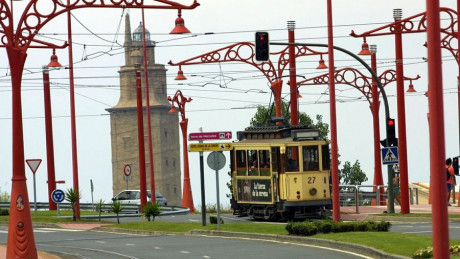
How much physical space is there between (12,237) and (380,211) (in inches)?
953

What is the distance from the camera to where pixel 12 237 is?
26.2 metres

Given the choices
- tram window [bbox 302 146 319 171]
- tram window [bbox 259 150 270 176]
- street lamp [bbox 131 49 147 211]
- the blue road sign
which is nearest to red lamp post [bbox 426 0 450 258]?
tram window [bbox 302 146 319 171]

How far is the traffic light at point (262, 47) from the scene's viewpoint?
37.7 meters

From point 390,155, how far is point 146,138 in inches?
3914

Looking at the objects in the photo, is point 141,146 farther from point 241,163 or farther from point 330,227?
point 330,227

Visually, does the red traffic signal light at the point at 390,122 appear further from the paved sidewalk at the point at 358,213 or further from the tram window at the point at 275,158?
the tram window at the point at 275,158

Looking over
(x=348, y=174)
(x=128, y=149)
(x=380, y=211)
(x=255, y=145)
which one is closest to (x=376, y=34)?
(x=255, y=145)

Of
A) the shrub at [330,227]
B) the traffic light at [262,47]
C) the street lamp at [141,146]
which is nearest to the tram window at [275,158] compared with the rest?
the traffic light at [262,47]

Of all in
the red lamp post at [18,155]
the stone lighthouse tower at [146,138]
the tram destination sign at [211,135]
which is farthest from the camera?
the stone lighthouse tower at [146,138]

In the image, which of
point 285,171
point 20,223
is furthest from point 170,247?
point 285,171

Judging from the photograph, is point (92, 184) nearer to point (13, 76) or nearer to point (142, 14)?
point (142, 14)

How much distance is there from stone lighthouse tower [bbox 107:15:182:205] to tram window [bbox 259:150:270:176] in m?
94.9

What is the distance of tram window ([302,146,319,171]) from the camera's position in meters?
42.2

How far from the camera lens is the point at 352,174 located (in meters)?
83.1
